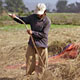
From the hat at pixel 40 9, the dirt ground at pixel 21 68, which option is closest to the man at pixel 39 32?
the hat at pixel 40 9

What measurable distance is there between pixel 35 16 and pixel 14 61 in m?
2.75

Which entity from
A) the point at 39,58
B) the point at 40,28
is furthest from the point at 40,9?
the point at 39,58

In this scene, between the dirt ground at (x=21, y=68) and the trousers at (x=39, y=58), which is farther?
the trousers at (x=39, y=58)

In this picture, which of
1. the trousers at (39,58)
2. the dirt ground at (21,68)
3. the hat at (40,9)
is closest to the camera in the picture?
the dirt ground at (21,68)

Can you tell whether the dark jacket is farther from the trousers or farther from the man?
the trousers

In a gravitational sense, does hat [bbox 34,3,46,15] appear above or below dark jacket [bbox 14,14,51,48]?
above

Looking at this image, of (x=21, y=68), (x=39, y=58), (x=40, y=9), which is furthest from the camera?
(x=21, y=68)

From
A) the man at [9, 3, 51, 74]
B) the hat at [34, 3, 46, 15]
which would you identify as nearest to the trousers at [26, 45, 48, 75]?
the man at [9, 3, 51, 74]

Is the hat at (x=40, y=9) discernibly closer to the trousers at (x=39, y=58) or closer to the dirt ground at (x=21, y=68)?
the trousers at (x=39, y=58)

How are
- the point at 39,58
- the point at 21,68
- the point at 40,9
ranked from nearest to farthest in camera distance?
the point at 40,9 < the point at 39,58 < the point at 21,68

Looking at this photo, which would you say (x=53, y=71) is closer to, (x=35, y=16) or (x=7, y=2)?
(x=35, y=16)

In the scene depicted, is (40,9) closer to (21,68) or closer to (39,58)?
(39,58)

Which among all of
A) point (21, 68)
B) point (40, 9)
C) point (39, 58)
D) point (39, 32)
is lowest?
point (21, 68)

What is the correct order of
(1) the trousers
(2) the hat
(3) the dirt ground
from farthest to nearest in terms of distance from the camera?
(1) the trousers < (2) the hat < (3) the dirt ground
